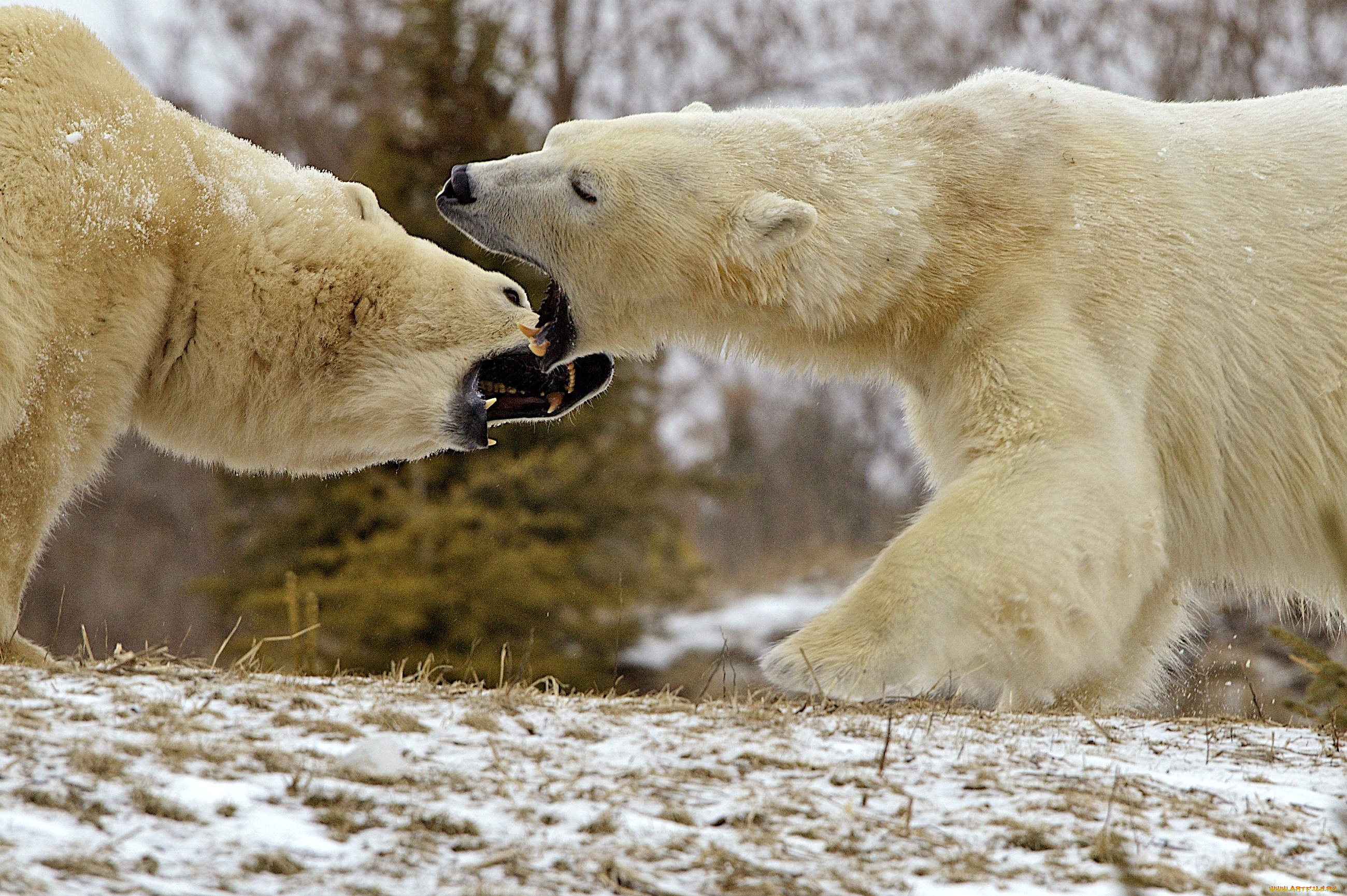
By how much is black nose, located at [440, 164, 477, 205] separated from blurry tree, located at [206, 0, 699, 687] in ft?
17.3

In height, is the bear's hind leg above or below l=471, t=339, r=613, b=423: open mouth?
below

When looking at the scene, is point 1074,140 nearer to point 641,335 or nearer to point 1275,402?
point 1275,402

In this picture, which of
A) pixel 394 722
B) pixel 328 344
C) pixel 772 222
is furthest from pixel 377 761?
pixel 328 344

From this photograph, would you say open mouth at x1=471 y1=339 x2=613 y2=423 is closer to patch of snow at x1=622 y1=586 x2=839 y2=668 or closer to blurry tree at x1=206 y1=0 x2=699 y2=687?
blurry tree at x1=206 y1=0 x2=699 y2=687

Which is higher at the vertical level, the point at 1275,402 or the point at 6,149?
the point at 6,149

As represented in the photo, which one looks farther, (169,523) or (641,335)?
(169,523)

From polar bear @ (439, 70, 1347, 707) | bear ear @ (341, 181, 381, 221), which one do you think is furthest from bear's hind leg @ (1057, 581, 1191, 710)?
bear ear @ (341, 181, 381, 221)

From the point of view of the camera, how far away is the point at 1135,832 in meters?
2.38

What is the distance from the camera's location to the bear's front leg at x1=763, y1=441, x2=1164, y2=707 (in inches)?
134

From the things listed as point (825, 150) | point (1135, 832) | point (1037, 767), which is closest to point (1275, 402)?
point (825, 150)

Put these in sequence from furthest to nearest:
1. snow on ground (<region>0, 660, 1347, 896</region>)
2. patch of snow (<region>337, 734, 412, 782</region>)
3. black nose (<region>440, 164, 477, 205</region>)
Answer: black nose (<region>440, 164, 477, 205</region>) < patch of snow (<region>337, 734, 412, 782</region>) < snow on ground (<region>0, 660, 1347, 896</region>)

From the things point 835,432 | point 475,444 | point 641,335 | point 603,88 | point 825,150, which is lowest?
point 475,444

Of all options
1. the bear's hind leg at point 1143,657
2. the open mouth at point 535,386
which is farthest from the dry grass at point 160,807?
the bear's hind leg at point 1143,657

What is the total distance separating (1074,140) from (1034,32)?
1240cm
